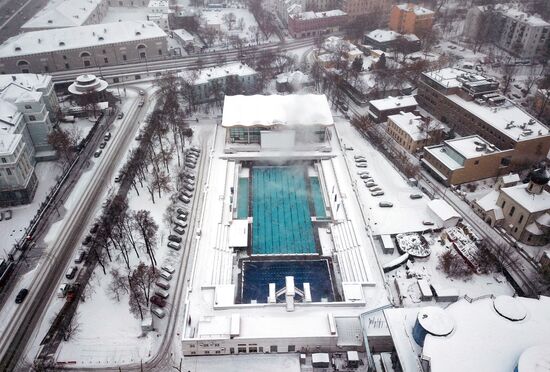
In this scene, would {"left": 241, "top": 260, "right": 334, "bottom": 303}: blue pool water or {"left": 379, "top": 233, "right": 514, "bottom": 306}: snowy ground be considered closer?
{"left": 241, "top": 260, "right": 334, "bottom": 303}: blue pool water

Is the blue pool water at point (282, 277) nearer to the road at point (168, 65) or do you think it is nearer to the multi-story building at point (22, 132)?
the multi-story building at point (22, 132)

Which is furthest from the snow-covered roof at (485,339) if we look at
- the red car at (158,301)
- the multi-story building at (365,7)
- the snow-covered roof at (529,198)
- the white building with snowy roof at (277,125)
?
the multi-story building at (365,7)

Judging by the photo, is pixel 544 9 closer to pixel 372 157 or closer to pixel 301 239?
pixel 372 157

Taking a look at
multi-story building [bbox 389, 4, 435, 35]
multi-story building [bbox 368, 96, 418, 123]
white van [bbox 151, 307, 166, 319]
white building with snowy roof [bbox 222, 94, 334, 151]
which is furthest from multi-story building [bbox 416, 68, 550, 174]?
white van [bbox 151, 307, 166, 319]

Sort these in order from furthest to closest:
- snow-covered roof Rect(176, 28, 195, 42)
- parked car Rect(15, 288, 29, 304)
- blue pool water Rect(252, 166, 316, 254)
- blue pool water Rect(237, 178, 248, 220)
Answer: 1. snow-covered roof Rect(176, 28, 195, 42)
2. blue pool water Rect(237, 178, 248, 220)
3. blue pool water Rect(252, 166, 316, 254)
4. parked car Rect(15, 288, 29, 304)

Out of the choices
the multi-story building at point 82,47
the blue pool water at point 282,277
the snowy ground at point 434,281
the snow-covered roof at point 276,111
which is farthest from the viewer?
the multi-story building at point 82,47

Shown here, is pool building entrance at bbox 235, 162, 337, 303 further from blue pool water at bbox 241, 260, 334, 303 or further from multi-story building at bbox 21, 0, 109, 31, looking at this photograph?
multi-story building at bbox 21, 0, 109, 31
